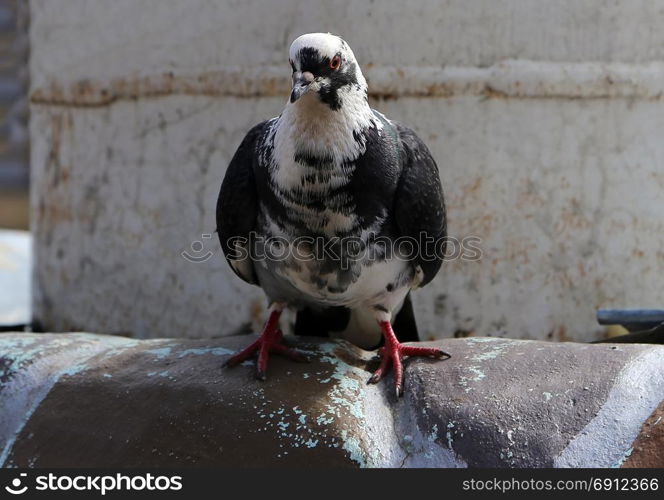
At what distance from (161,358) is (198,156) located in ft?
4.80

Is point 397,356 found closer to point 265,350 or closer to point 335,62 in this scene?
point 265,350

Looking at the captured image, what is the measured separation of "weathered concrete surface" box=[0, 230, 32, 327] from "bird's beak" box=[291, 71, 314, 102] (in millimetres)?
2932

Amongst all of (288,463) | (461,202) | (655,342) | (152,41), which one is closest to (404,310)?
(461,202)

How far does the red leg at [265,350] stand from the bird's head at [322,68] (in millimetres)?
862

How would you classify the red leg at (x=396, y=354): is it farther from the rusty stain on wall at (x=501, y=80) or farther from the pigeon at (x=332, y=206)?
the rusty stain on wall at (x=501, y=80)

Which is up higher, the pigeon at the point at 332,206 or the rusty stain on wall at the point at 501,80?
the rusty stain on wall at the point at 501,80

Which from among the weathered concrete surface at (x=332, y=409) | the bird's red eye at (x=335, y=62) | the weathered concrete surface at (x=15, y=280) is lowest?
the weathered concrete surface at (x=15, y=280)

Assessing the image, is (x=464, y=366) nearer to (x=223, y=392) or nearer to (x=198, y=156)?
(x=223, y=392)

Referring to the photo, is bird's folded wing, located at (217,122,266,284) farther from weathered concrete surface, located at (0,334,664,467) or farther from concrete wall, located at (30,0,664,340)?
concrete wall, located at (30,0,664,340)

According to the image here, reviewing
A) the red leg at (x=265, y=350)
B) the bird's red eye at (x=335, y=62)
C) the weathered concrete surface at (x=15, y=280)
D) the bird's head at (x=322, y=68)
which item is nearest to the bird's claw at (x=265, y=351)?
the red leg at (x=265, y=350)

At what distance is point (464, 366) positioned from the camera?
325 centimetres

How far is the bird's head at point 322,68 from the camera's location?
3168mm

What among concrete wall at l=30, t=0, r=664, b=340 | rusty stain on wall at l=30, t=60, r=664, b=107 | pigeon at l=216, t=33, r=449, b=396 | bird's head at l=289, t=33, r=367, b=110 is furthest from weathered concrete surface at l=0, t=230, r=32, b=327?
bird's head at l=289, t=33, r=367, b=110

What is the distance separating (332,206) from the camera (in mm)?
3369
